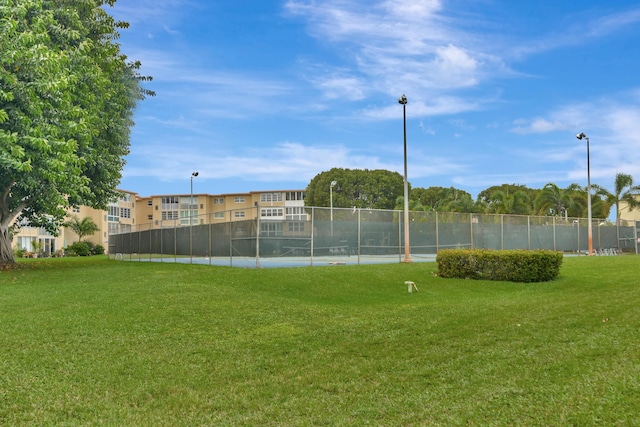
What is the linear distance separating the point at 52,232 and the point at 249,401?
23465mm

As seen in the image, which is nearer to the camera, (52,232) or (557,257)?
(557,257)

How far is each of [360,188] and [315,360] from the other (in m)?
69.5

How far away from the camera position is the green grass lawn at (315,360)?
473 cm

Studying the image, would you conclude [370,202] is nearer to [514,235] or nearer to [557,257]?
Answer: [514,235]

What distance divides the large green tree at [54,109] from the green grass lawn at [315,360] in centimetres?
681

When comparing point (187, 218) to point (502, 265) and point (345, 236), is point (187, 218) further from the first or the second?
point (502, 265)

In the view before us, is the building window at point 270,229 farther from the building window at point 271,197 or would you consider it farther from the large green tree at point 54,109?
the building window at point 271,197

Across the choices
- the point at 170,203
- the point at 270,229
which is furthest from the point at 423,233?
the point at 170,203

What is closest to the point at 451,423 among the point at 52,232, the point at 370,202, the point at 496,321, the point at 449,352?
the point at 449,352

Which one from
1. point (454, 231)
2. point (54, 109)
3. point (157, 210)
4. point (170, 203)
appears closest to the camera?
point (54, 109)

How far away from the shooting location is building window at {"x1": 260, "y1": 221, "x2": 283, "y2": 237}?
66.0 feet

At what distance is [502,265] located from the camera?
16.5 meters

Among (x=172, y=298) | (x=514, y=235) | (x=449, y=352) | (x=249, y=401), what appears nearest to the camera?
(x=249, y=401)

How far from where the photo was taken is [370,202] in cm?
7519
